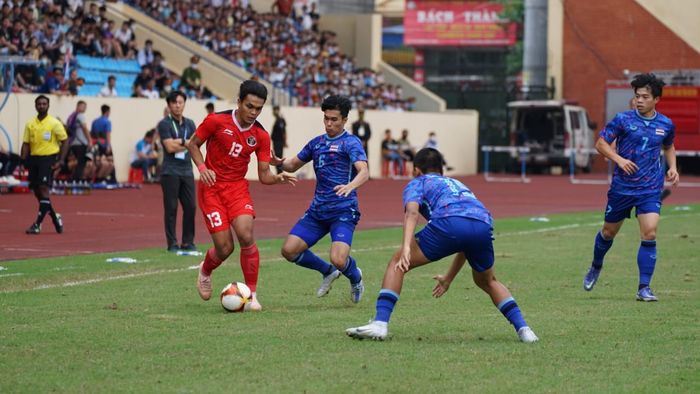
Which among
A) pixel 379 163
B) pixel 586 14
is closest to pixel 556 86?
pixel 586 14

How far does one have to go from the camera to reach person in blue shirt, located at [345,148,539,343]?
9.40 metres

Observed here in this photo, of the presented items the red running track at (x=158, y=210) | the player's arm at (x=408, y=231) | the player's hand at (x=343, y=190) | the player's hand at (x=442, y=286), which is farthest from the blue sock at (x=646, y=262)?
the red running track at (x=158, y=210)

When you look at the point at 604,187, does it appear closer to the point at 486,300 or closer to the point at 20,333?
the point at 486,300

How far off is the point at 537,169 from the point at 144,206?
2578cm

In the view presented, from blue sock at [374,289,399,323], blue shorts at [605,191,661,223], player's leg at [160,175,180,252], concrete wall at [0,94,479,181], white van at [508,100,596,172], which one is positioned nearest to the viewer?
blue sock at [374,289,399,323]

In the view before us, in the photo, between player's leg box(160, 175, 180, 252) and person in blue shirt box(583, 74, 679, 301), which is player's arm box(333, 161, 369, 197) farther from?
player's leg box(160, 175, 180, 252)

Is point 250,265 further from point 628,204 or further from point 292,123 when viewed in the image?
point 292,123

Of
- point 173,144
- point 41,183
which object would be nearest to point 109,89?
point 41,183

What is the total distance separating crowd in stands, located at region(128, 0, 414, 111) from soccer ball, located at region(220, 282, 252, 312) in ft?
97.2

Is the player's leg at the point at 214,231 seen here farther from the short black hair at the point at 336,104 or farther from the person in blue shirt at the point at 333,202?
the short black hair at the point at 336,104

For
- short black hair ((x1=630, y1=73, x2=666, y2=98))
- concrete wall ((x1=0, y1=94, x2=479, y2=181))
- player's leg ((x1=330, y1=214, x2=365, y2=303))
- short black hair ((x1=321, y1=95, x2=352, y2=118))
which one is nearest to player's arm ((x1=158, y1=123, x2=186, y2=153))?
player's leg ((x1=330, y1=214, x2=365, y2=303))

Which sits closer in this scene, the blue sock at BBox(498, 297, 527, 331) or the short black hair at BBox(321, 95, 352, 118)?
the blue sock at BBox(498, 297, 527, 331)

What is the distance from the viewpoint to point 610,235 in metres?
13.3

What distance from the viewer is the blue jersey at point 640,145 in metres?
13.0
